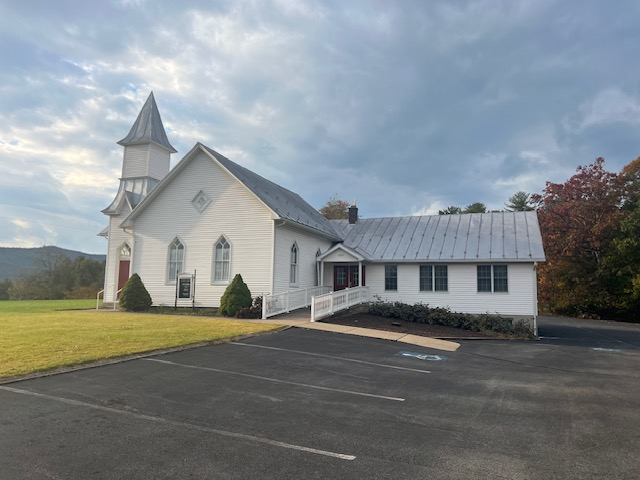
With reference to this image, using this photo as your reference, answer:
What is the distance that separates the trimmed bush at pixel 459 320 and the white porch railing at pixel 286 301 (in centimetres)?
379

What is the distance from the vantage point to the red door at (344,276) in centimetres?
2562

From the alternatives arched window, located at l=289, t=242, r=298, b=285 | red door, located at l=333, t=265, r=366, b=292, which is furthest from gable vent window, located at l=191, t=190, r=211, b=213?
red door, located at l=333, t=265, r=366, b=292

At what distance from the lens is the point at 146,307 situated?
22422mm

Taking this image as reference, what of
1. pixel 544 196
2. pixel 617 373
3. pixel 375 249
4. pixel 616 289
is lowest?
pixel 617 373

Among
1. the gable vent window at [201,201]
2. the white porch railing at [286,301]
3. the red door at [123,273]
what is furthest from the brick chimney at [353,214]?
the red door at [123,273]

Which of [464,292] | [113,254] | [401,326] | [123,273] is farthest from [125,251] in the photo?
[464,292]

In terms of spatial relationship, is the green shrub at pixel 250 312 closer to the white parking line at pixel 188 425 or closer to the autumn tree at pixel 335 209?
the white parking line at pixel 188 425

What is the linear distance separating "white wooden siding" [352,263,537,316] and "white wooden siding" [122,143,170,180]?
1506cm

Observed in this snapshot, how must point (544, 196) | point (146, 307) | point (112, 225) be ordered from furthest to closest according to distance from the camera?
1. point (544, 196)
2. point (112, 225)
3. point (146, 307)

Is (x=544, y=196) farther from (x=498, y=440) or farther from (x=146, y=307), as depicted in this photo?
(x=498, y=440)

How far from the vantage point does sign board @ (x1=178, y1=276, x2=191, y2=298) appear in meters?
22.5

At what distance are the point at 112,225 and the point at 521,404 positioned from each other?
25.9 meters

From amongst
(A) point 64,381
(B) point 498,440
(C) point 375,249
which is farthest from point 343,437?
(C) point 375,249

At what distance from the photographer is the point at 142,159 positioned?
94.6ft
